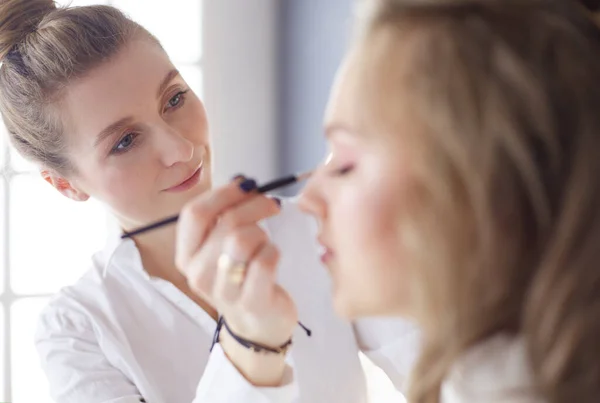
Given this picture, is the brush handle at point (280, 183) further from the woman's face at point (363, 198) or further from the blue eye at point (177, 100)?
the blue eye at point (177, 100)

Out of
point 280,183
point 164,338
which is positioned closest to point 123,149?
point 164,338

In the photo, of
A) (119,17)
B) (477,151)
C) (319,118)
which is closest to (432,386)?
(477,151)

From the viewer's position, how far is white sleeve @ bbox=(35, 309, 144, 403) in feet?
3.67

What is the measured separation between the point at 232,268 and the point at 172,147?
0.36 m

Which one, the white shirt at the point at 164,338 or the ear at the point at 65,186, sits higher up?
the ear at the point at 65,186

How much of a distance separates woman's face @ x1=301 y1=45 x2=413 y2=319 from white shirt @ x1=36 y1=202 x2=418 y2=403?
1.55ft

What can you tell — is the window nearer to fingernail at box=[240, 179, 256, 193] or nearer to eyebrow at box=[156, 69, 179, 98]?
eyebrow at box=[156, 69, 179, 98]

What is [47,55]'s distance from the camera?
1123 mm

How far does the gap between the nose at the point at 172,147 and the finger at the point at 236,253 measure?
318 millimetres

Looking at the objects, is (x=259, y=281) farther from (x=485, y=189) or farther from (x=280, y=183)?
(x=485, y=189)

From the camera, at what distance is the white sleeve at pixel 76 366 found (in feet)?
3.67

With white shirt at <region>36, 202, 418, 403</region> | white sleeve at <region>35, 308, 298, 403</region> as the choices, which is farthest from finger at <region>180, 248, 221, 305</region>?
white shirt at <region>36, 202, 418, 403</region>

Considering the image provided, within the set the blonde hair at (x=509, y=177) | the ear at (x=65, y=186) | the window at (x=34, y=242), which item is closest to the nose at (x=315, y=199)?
the blonde hair at (x=509, y=177)

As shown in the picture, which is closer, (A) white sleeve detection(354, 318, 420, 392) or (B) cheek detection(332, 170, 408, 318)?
(B) cheek detection(332, 170, 408, 318)
